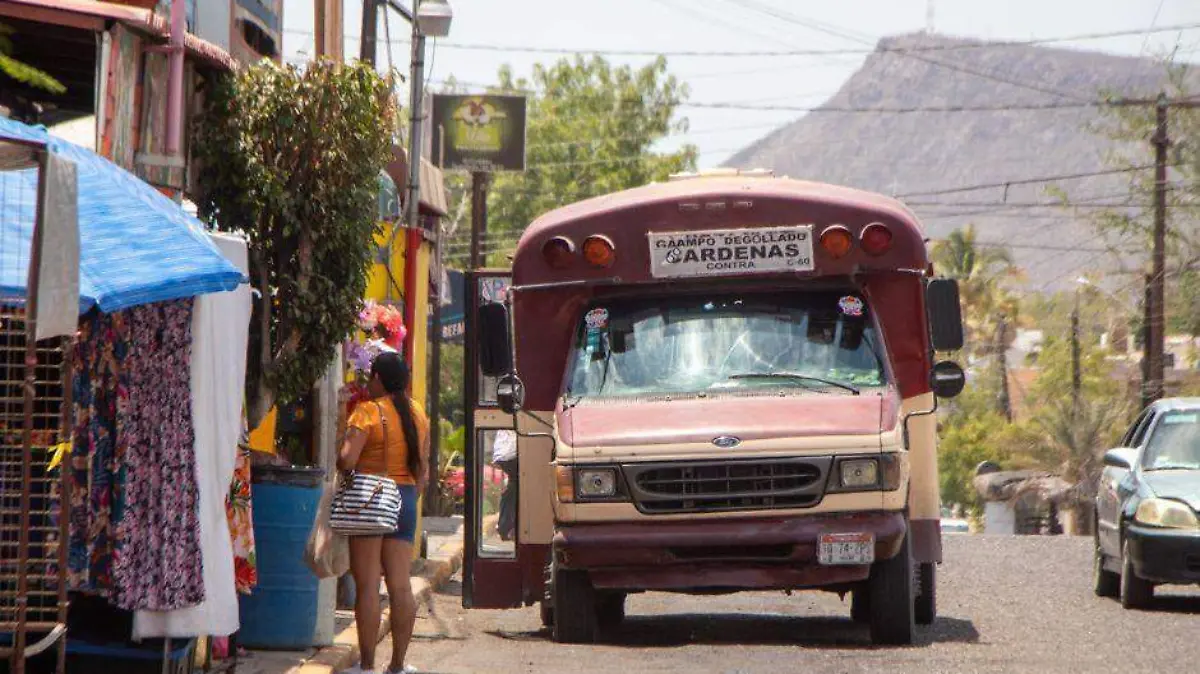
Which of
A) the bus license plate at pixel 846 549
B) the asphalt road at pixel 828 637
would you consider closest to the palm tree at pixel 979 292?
the asphalt road at pixel 828 637

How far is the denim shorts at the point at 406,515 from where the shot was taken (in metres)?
11.0

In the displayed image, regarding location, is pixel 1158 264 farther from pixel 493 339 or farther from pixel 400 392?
pixel 400 392

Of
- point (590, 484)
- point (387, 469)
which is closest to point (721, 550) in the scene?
point (590, 484)

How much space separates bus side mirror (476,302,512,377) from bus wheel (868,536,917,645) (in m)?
2.63

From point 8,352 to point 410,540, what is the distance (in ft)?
11.5

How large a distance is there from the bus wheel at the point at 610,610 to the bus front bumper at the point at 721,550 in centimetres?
152

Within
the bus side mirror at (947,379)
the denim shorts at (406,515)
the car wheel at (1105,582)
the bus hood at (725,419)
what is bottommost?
the car wheel at (1105,582)

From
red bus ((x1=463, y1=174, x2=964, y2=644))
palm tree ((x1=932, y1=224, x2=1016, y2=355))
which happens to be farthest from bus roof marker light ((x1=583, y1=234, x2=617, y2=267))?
palm tree ((x1=932, y1=224, x2=1016, y2=355))

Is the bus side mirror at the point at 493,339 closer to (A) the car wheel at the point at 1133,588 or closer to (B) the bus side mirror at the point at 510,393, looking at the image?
(B) the bus side mirror at the point at 510,393

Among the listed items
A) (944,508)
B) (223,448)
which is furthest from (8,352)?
(944,508)

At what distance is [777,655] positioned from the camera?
11.4 m

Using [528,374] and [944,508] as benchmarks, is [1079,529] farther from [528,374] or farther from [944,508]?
[528,374]

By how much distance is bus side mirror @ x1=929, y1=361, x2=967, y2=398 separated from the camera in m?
12.5

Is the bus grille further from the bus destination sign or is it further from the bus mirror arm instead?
the bus destination sign
